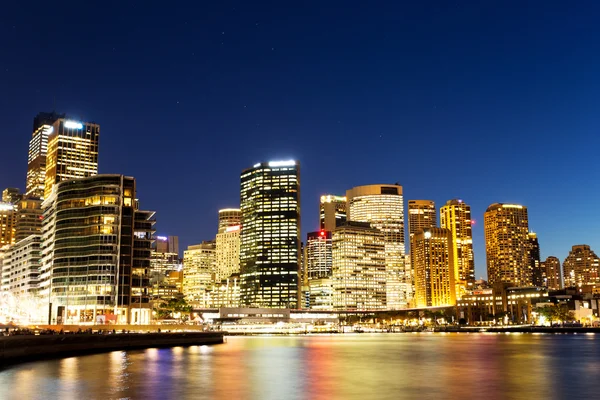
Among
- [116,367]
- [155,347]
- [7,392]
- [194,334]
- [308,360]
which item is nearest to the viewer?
[7,392]

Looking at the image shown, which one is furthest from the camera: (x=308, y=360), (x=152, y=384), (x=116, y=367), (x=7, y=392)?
(x=308, y=360)

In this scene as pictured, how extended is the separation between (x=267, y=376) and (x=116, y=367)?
21107 mm

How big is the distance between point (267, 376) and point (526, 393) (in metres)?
28.4

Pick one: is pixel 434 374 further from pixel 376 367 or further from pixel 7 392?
pixel 7 392

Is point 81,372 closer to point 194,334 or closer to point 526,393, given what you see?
point 526,393

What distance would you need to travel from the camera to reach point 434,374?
2884 inches

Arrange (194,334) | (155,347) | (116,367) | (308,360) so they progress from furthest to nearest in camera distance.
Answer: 1. (194,334)
2. (155,347)
3. (308,360)
4. (116,367)

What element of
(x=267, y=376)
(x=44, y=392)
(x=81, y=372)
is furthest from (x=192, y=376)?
(x=44, y=392)

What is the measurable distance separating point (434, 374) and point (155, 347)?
85.1 metres

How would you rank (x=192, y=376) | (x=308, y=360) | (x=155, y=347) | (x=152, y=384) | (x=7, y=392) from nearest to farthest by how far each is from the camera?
(x=7, y=392), (x=152, y=384), (x=192, y=376), (x=308, y=360), (x=155, y=347)

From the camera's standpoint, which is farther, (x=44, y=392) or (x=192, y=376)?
(x=192, y=376)

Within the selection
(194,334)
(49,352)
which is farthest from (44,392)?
(194,334)

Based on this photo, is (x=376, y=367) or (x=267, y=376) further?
(x=376, y=367)

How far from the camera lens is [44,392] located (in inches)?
2089
